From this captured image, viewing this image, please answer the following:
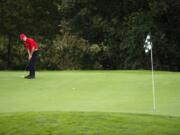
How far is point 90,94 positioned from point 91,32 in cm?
2212

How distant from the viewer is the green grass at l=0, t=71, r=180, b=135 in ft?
27.1

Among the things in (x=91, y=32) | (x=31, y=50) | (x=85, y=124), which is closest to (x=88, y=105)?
(x=85, y=124)

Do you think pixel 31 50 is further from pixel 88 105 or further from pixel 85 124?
pixel 85 124

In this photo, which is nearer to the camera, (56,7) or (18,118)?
(18,118)

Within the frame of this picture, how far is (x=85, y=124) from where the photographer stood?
332 inches

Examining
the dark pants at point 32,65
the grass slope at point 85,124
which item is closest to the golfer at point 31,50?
the dark pants at point 32,65

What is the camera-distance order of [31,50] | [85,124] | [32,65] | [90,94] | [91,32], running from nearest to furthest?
[85,124] < [90,94] < [32,65] < [31,50] < [91,32]

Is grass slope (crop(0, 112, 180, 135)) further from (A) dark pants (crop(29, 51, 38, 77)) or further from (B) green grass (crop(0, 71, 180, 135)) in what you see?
(A) dark pants (crop(29, 51, 38, 77))

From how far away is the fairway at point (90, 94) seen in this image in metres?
10.9

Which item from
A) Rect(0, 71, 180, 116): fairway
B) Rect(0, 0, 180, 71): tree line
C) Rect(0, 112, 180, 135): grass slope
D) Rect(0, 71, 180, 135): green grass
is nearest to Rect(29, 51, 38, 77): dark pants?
Rect(0, 71, 180, 116): fairway

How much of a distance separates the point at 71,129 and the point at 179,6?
2543 centimetres

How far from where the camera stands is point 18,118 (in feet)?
29.5

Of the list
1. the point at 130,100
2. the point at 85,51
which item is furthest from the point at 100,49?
the point at 130,100

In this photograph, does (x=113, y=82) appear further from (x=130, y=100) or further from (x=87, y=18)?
(x=87, y=18)
